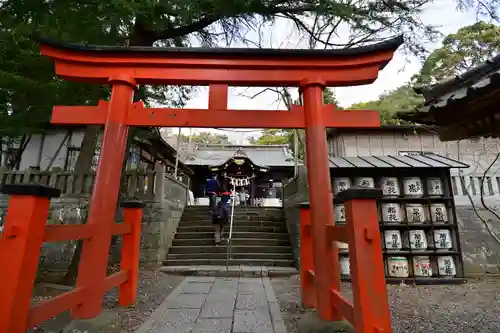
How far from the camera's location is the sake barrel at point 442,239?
635 centimetres

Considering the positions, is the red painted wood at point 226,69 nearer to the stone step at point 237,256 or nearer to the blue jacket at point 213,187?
the blue jacket at point 213,187

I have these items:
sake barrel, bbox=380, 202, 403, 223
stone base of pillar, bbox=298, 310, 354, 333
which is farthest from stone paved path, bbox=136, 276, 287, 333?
sake barrel, bbox=380, 202, 403, 223

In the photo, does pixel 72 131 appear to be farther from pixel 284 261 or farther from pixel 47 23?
pixel 284 261

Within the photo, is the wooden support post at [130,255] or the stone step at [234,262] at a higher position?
the wooden support post at [130,255]

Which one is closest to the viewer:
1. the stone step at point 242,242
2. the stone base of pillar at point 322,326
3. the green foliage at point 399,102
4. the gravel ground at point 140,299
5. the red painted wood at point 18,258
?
the red painted wood at point 18,258

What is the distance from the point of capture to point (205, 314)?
3.79 meters

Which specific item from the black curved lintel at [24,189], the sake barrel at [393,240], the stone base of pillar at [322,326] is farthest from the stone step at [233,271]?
the black curved lintel at [24,189]

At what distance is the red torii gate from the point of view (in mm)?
3066

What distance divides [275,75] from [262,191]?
15824mm

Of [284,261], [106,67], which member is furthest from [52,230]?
[284,261]

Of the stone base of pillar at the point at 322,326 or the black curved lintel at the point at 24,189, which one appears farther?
the stone base of pillar at the point at 322,326

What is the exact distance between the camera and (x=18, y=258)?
6.51 feet

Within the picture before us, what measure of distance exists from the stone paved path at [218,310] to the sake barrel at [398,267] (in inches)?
113

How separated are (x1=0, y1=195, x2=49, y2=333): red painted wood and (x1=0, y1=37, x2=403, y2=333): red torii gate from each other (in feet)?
2.78
